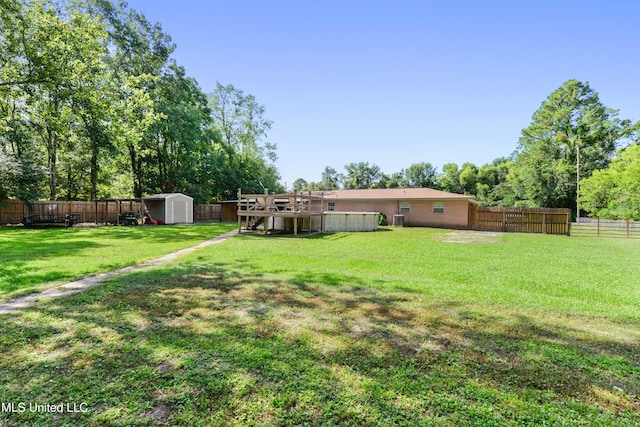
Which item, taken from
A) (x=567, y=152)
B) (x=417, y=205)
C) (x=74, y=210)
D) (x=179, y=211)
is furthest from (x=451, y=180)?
(x=74, y=210)

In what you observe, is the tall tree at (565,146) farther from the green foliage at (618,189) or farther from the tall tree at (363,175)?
the tall tree at (363,175)

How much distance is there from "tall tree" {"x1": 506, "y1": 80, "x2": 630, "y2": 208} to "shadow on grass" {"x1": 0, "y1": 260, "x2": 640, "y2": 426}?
121 feet

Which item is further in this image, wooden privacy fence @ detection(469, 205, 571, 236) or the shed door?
the shed door

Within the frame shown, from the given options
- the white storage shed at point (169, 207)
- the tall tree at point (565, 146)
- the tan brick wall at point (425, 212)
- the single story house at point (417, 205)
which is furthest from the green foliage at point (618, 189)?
the white storage shed at point (169, 207)

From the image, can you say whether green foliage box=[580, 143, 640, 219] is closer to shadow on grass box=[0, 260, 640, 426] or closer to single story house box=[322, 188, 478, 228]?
single story house box=[322, 188, 478, 228]

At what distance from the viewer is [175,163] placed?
1184 inches

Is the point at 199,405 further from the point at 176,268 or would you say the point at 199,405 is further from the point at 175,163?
the point at 175,163

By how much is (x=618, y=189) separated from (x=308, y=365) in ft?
96.6

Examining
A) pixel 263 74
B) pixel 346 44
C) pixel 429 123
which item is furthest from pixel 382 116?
pixel 346 44

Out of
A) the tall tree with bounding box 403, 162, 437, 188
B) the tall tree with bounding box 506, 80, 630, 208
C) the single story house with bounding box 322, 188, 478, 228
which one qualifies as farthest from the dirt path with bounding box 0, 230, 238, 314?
the tall tree with bounding box 403, 162, 437, 188

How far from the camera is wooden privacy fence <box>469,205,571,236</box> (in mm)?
17750

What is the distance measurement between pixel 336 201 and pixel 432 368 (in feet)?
75.5

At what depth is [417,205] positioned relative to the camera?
73.5 ft

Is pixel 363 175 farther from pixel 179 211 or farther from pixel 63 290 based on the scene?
pixel 63 290
